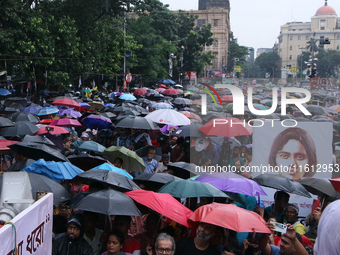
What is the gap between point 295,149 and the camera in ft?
17.3

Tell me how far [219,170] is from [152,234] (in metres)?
1.29

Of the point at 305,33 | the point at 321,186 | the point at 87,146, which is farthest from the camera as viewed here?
the point at 305,33

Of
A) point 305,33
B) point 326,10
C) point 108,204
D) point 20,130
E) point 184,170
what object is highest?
point 326,10

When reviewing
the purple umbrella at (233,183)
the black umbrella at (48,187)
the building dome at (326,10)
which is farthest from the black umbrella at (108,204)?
the building dome at (326,10)

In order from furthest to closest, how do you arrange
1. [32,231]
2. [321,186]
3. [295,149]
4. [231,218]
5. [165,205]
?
[321,186] < [295,149] < [165,205] < [231,218] < [32,231]

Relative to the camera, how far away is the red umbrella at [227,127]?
234 inches

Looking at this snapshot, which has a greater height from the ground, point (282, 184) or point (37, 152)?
point (37, 152)

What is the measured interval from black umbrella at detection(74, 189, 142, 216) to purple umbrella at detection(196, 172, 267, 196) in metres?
1.45

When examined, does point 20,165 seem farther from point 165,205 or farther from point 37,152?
point 165,205

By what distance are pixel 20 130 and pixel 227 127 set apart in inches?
184

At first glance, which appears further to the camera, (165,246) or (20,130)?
(20,130)

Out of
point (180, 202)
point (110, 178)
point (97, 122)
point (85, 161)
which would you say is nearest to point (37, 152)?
point (85, 161)

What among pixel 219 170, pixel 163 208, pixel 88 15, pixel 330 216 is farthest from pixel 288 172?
pixel 88 15

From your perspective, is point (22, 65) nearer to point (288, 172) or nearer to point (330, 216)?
point (288, 172)
